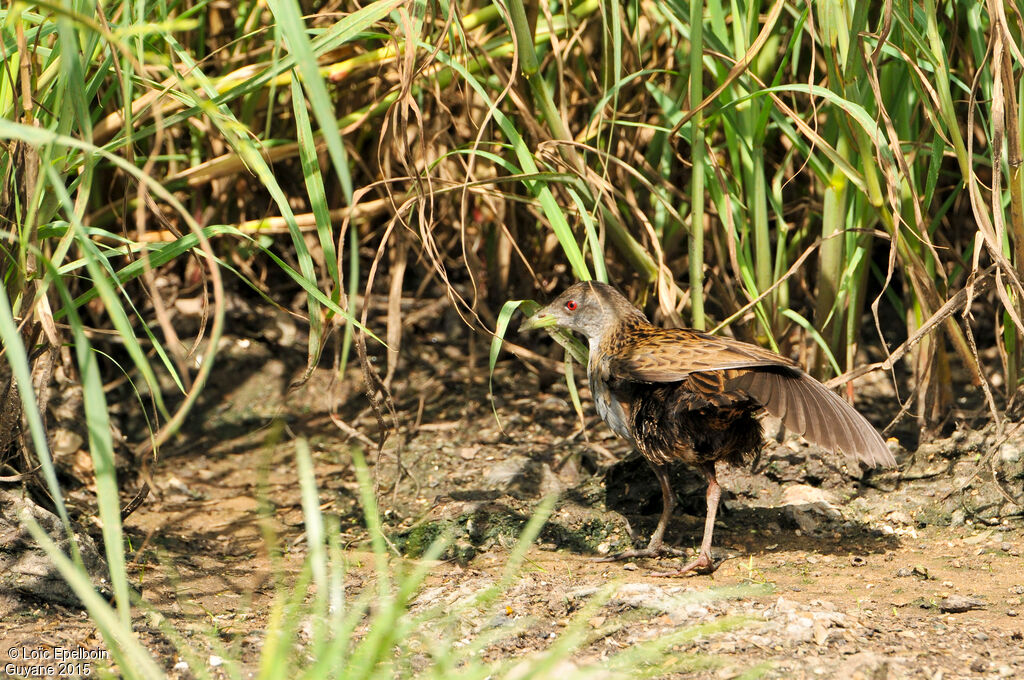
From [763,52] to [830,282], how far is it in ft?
2.96

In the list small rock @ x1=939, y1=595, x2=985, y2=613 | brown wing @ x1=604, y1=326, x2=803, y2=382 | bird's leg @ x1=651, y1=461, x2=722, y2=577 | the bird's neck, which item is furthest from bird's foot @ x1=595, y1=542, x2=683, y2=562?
small rock @ x1=939, y1=595, x2=985, y2=613

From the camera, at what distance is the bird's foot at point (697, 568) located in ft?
11.0

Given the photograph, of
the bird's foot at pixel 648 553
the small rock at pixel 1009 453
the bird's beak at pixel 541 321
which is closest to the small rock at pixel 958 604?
the small rock at pixel 1009 453

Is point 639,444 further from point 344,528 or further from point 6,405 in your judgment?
point 6,405

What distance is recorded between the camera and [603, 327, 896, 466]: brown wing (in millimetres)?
3115

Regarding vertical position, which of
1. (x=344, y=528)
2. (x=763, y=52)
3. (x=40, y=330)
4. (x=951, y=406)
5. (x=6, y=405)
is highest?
(x=763, y=52)

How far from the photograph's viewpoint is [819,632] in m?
2.66

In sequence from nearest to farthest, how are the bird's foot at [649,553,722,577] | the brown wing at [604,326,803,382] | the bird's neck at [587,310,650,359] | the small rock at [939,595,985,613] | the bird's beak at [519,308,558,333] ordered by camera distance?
the small rock at [939,595,985,613]
the brown wing at [604,326,803,382]
the bird's foot at [649,553,722,577]
the bird's neck at [587,310,650,359]
the bird's beak at [519,308,558,333]

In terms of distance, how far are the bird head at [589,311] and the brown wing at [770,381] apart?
45 cm

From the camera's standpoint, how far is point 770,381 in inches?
127

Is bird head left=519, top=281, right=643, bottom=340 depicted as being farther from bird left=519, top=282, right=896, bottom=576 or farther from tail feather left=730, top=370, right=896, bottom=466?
tail feather left=730, top=370, right=896, bottom=466

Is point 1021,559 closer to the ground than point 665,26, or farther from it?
closer to the ground

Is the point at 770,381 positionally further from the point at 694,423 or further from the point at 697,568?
the point at 697,568

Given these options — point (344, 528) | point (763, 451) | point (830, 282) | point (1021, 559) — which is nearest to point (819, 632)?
point (1021, 559)
